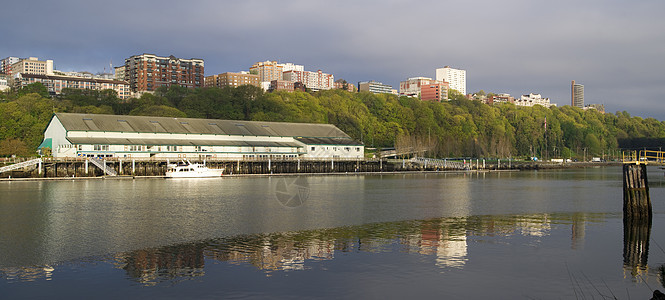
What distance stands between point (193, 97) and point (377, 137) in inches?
1752

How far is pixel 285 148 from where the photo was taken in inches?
3558

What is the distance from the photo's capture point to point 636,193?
96.3 ft

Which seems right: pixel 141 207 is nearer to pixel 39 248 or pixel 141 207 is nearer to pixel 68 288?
pixel 39 248

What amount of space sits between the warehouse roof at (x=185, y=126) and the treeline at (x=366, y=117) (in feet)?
30.5

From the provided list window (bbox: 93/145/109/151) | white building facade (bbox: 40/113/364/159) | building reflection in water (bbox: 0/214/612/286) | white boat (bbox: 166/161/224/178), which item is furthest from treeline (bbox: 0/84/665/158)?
building reflection in water (bbox: 0/214/612/286)

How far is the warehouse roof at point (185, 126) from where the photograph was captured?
75.4m

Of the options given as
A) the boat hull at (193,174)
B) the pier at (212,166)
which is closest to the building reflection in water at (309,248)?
the boat hull at (193,174)

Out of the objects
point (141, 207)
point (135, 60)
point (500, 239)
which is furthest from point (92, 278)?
point (135, 60)

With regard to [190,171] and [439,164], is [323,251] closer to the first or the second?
[190,171]

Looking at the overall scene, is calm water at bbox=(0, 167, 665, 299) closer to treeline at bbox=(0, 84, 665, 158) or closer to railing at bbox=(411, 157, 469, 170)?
treeline at bbox=(0, 84, 665, 158)

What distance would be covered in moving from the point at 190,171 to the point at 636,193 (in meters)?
55.6

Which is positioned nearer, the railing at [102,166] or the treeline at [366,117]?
the railing at [102,166]

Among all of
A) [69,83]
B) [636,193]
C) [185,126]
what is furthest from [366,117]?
[69,83]

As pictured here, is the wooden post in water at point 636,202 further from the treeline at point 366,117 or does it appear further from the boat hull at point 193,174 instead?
the treeline at point 366,117
